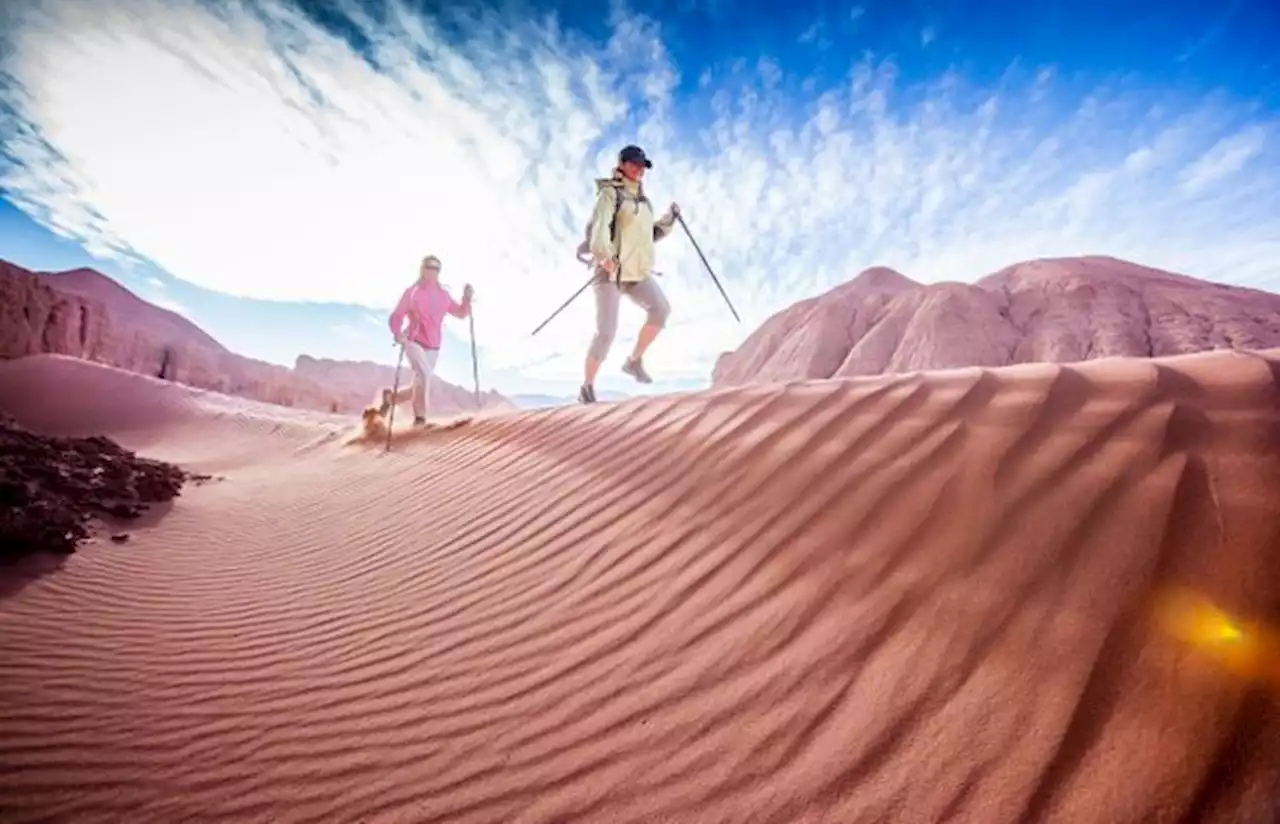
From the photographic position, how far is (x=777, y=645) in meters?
1.64

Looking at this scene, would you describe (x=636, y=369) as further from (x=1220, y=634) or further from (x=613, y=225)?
(x=1220, y=634)

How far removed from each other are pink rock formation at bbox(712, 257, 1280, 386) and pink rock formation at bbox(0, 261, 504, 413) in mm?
19961

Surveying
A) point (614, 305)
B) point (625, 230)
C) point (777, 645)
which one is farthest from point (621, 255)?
point (777, 645)

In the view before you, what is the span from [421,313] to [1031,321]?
2540 centimetres

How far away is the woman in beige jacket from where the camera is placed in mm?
5820

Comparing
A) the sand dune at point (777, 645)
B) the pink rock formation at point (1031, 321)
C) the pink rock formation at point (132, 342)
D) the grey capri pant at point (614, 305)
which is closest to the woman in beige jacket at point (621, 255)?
the grey capri pant at point (614, 305)

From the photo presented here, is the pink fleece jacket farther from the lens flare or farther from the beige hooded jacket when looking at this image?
the lens flare

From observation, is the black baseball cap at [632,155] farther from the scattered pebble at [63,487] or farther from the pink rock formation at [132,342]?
the pink rock formation at [132,342]

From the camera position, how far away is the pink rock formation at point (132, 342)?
975 inches

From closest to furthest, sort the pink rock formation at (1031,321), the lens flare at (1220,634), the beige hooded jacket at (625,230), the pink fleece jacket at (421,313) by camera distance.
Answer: the lens flare at (1220,634), the beige hooded jacket at (625,230), the pink fleece jacket at (421,313), the pink rock formation at (1031,321)

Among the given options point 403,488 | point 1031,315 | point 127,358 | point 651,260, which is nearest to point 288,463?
point 403,488

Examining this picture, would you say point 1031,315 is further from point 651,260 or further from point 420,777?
point 420,777

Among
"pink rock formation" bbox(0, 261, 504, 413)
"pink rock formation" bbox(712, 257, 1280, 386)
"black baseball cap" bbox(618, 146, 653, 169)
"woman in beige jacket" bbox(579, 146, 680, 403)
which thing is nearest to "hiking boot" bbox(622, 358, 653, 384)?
"woman in beige jacket" bbox(579, 146, 680, 403)

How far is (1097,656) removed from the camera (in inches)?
47.4
